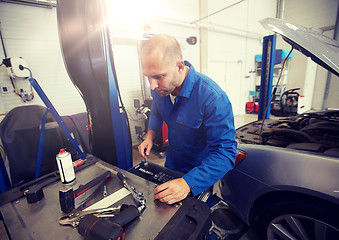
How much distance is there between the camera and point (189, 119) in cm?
104

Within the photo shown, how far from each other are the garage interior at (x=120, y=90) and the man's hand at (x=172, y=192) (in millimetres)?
37

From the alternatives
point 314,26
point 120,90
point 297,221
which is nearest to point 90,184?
point 297,221

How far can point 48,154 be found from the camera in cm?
228

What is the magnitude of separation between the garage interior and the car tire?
0.06 ft

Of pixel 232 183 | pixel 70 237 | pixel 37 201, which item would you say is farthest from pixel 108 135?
pixel 232 183

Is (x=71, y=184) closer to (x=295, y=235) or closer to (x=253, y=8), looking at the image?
(x=295, y=235)

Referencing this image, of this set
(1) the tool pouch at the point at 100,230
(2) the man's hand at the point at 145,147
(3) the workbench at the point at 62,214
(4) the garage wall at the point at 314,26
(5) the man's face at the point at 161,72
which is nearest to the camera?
(1) the tool pouch at the point at 100,230

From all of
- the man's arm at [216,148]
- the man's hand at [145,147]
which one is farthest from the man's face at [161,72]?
the man's hand at [145,147]

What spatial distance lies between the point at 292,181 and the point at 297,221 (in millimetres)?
284

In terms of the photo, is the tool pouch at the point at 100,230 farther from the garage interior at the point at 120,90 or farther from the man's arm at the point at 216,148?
the man's arm at the point at 216,148

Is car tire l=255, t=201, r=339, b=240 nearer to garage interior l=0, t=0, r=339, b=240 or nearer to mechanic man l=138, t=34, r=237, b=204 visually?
garage interior l=0, t=0, r=339, b=240

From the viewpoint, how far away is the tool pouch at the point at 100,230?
0.49 metres

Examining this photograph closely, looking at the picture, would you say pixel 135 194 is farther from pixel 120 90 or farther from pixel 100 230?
pixel 120 90

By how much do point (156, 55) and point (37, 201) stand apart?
2.97ft
